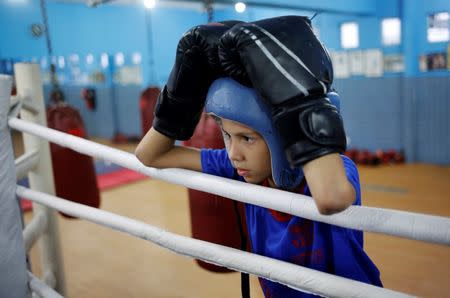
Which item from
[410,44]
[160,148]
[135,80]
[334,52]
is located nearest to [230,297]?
[160,148]

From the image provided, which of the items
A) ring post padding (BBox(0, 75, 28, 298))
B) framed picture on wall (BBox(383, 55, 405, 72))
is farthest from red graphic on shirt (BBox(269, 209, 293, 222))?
framed picture on wall (BBox(383, 55, 405, 72))

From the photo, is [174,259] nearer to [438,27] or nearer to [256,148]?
[256,148]

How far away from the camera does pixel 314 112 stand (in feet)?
1.81

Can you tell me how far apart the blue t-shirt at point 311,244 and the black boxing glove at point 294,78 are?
19cm

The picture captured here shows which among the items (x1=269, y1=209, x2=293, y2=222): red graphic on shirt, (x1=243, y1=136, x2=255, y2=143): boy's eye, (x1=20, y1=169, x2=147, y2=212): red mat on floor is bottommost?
(x1=20, y1=169, x2=147, y2=212): red mat on floor

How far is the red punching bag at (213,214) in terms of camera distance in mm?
1356

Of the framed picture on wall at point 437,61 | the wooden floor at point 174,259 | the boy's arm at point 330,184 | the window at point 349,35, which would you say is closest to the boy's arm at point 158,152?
the boy's arm at point 330,184

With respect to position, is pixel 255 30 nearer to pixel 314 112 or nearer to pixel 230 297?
pixel 314 112

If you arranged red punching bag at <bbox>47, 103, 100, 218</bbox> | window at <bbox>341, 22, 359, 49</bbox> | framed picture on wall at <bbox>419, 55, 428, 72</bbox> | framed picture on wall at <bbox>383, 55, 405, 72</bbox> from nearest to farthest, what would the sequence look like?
red punching bag at <bbox>47, 103, 100, 218</bbox> < framed picture on wall at <bbox>419, 55, 428, 72</bbox> < framed picture on wall at <bbox>383, 55, 405, 72</bbox> < window at <bbox>341, 22, 359, 49</bbox>

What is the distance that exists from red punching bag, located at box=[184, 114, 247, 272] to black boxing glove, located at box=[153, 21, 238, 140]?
1.69 ft

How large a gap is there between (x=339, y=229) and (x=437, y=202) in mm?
2838

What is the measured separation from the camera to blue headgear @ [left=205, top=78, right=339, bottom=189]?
69cm

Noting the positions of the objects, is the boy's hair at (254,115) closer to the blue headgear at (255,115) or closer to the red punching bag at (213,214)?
the blue headgear at (255,115)

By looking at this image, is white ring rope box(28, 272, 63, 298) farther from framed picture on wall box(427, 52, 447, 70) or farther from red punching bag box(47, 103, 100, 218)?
framed picture on wall box(427, 52, 447, 70)
